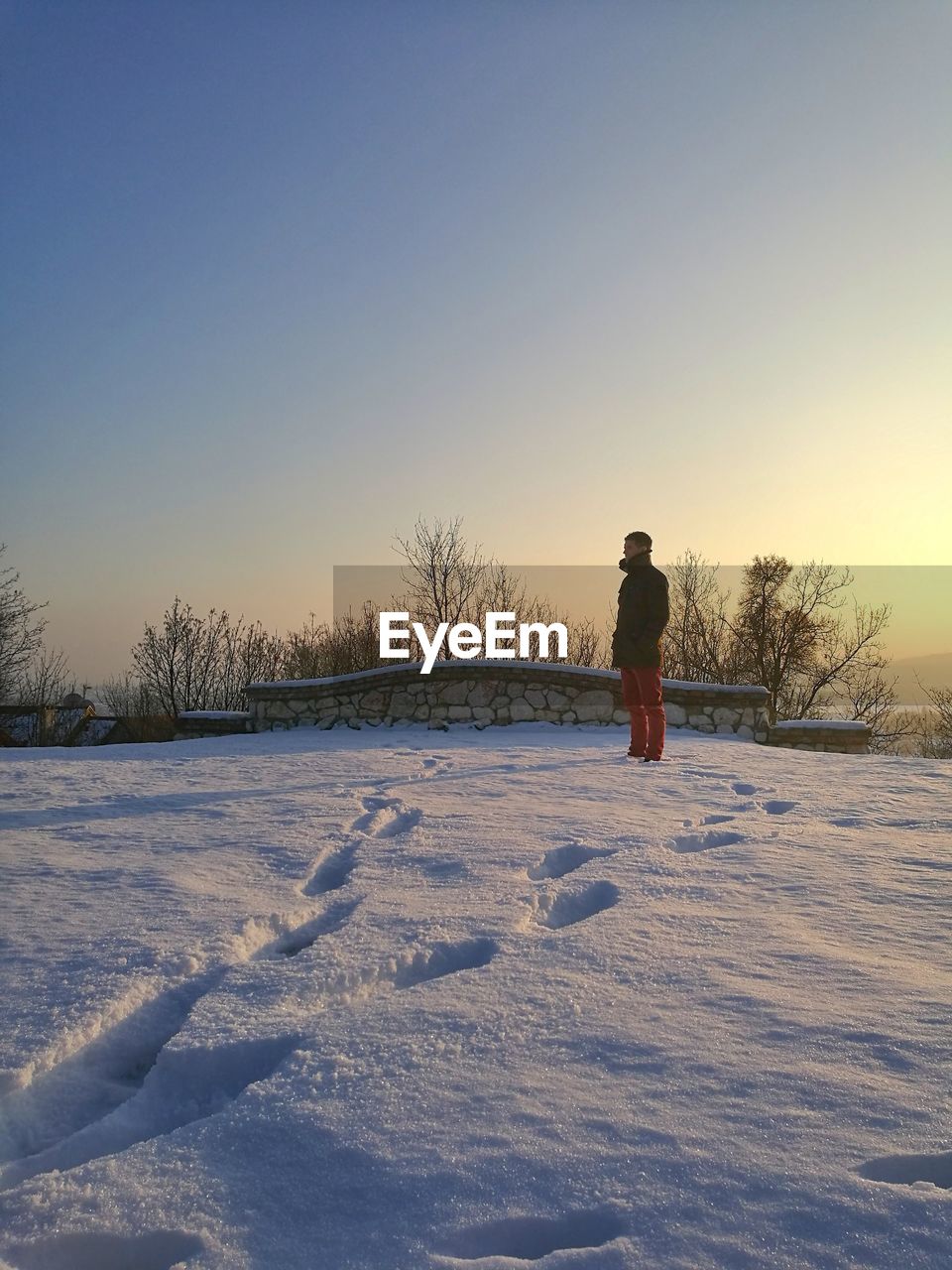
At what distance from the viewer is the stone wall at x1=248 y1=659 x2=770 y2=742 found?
817cm

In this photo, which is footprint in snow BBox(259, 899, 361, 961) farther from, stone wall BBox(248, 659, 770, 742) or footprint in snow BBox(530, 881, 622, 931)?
stone wall BBox(248, 659, 770, 742)

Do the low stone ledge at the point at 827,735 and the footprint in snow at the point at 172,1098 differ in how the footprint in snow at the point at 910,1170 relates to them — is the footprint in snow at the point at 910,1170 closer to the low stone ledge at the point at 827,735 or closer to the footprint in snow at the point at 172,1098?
the footprint in snow at the point at 172,1098

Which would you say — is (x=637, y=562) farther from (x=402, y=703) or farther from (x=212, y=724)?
(x=212, y=724)

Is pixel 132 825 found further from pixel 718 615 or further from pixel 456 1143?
pixel 718 615

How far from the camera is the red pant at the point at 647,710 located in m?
5.91

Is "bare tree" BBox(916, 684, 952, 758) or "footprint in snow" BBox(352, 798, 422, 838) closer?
"footprint in snow" BBox(352, 798, 422, 838)

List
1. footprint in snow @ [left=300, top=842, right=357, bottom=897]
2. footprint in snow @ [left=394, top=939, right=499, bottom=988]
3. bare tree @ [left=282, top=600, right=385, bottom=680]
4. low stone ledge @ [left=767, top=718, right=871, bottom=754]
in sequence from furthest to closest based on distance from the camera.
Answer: bare tree @ [left=282, top=600, right=385, bottom=680], low stone ledge @ [left=767, top=718, right=871, bottom=754], footprint in snow @ [left=300, top=842, right=357, bottom=897], footprint in snow @ [left=394, top=939, right=499, bottom=988]

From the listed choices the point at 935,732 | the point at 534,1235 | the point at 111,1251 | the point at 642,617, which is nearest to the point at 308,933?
the point at 111,1251

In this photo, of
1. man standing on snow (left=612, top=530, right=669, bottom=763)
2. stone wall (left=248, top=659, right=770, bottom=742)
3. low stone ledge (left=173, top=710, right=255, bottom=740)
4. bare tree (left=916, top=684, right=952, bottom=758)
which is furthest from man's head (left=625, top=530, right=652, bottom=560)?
bare tree (left=916, top=684, right=952, bottom=758)

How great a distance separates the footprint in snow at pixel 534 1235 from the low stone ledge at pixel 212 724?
8.26 meters

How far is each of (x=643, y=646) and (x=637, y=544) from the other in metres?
0.81

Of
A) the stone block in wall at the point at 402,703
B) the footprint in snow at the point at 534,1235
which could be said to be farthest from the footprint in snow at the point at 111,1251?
the stone block in wall at the point at 402,703

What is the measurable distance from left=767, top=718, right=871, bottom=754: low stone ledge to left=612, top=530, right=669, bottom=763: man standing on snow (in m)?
2.44

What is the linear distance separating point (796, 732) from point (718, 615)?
15.3 metres
